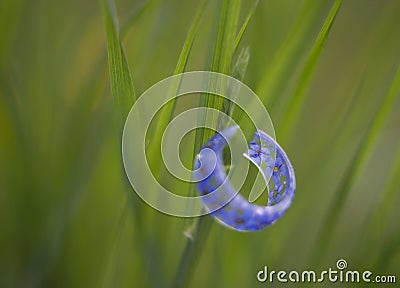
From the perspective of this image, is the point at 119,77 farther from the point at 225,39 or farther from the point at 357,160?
the point at 357,160

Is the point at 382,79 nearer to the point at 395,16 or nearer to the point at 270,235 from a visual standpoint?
the point at 395,16

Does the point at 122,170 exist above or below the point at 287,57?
below

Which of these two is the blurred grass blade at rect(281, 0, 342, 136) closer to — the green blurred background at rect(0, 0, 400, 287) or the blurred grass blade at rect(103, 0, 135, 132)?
the green blurred background at rect(0, 0, 400, 287)

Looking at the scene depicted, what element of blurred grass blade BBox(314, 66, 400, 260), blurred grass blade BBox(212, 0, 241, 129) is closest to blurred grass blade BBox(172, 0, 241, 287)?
blurred grass blade BBox(212, 0, 241, 129)

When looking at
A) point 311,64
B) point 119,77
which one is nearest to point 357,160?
point 311,64

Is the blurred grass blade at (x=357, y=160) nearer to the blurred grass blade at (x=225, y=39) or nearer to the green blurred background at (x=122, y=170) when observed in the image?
the green blurred background at (x=122, y=170)

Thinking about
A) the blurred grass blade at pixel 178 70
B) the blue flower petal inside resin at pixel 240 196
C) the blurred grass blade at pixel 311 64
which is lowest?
the blue flower petal inside resin at pixel 240 196

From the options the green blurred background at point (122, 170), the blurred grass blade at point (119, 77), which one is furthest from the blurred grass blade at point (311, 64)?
the blurred grass blade at point (119, 77)
